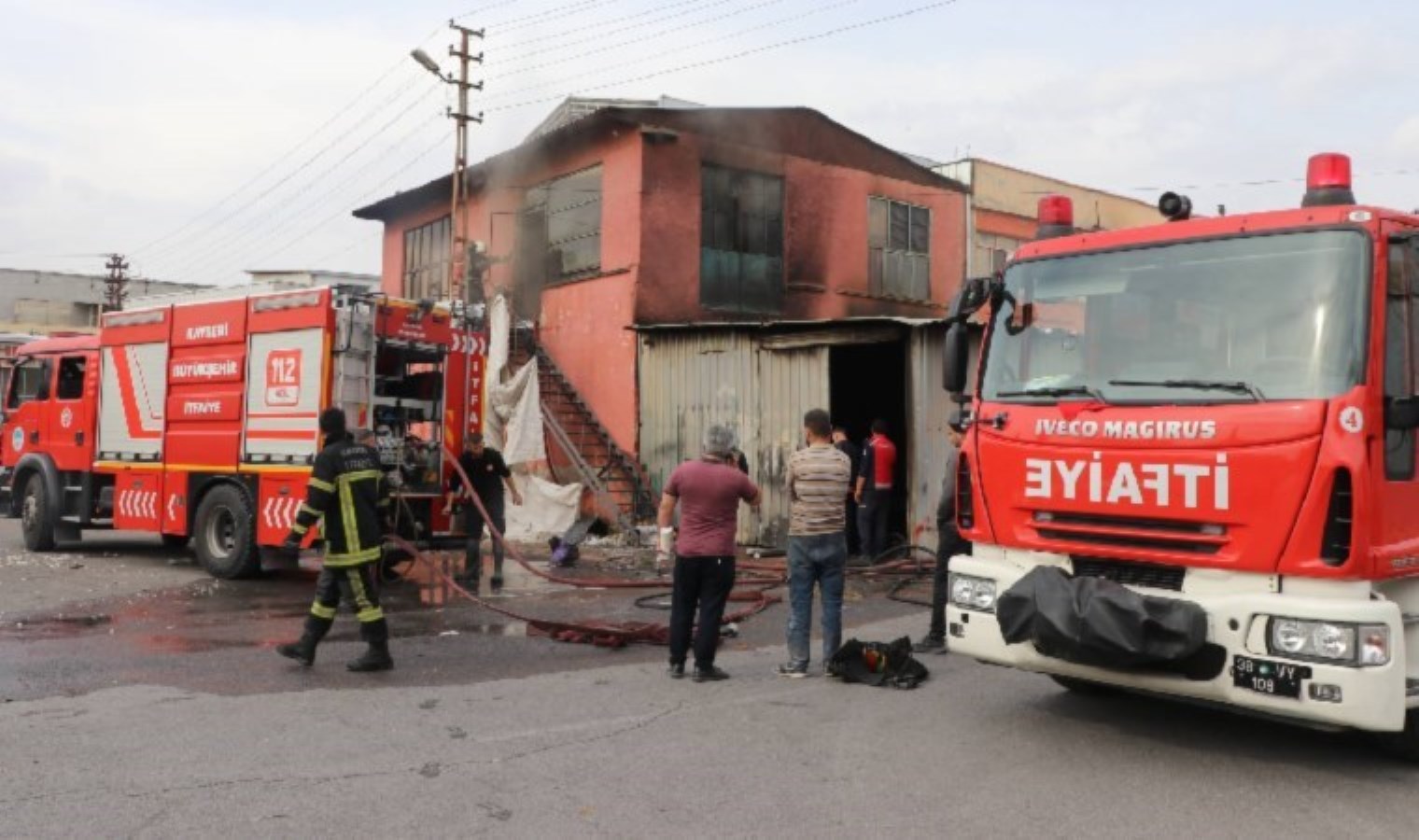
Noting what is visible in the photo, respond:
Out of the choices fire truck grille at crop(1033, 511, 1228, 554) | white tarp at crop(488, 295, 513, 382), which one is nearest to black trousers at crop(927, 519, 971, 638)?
fire truck grille at crop(1033, 511, 1228, 554)

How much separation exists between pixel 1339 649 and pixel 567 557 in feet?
33.6

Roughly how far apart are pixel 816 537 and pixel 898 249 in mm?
16614

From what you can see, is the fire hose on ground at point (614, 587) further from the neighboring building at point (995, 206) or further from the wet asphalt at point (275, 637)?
the neighboring building at point (995, 206)

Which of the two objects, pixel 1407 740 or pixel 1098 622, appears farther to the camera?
pixel 1407 740

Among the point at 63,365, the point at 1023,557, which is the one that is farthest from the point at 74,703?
the point at 63,365

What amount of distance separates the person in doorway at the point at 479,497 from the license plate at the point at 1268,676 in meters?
8.43

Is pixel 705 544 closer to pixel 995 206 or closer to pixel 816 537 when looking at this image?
pixel 816 537

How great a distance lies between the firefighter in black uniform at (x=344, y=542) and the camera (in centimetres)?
710

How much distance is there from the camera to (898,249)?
22.8 metres

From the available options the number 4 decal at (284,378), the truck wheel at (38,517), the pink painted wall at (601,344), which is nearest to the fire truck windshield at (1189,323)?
the number 4 decal at (284,378)

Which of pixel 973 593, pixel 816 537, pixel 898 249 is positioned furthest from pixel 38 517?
pixel 898 249

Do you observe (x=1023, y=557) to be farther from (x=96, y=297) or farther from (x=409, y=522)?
(x=96, y=297)

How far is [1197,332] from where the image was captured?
5148mm

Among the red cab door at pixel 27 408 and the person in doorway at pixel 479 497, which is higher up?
the red cab door at pixel 27 408
